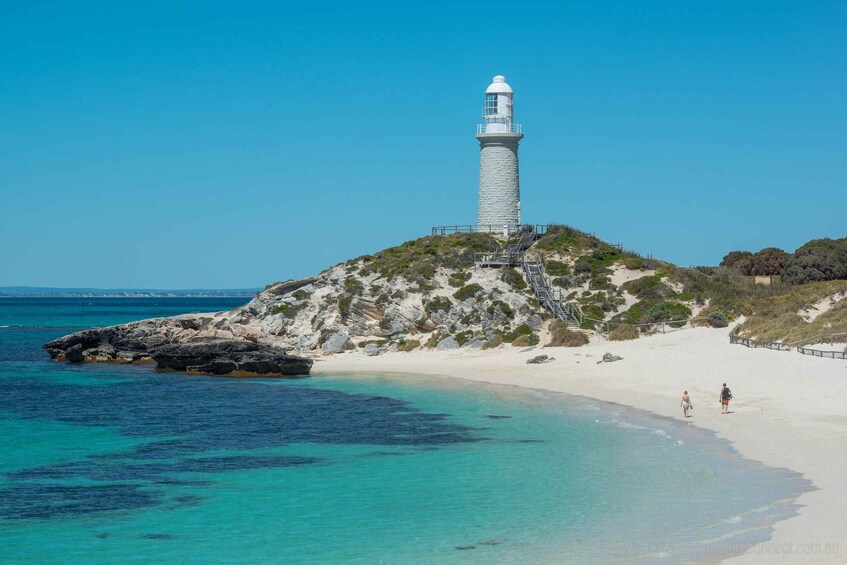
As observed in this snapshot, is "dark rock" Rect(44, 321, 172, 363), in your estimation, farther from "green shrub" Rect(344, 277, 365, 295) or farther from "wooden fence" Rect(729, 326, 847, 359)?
"wooden fence" Rect(729, 326, 847, 359)

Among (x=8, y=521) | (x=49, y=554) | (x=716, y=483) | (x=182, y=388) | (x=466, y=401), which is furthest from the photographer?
(x=182, y=388)

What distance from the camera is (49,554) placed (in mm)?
15375

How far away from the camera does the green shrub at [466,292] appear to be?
54188mm

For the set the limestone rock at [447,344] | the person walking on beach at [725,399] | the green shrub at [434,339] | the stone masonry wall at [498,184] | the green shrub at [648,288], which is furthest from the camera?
the stone masonry wall at [498,184]

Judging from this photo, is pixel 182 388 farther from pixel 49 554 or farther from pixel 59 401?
pixel 49 554

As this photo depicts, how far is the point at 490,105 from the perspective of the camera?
6325cm

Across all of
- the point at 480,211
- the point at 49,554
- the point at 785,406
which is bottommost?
the point at 49,554

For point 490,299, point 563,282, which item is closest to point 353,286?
point 490,299

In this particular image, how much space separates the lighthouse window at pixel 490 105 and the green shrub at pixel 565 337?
19.7 meters

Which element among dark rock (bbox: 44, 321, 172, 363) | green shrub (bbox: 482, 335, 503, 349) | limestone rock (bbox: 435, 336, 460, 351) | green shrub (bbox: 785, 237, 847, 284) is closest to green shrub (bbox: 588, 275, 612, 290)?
green shrub (bbox: 482, 335, 503, 349)

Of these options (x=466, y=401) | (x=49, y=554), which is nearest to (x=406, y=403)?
(x=466, y=401)

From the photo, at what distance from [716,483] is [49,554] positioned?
41.2ft

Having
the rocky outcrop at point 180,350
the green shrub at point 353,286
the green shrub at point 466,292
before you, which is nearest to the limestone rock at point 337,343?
the green shrub at point 353,286

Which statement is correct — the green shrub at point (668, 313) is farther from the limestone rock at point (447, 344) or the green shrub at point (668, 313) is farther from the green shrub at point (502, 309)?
the limestone rock at point (447, 344)
